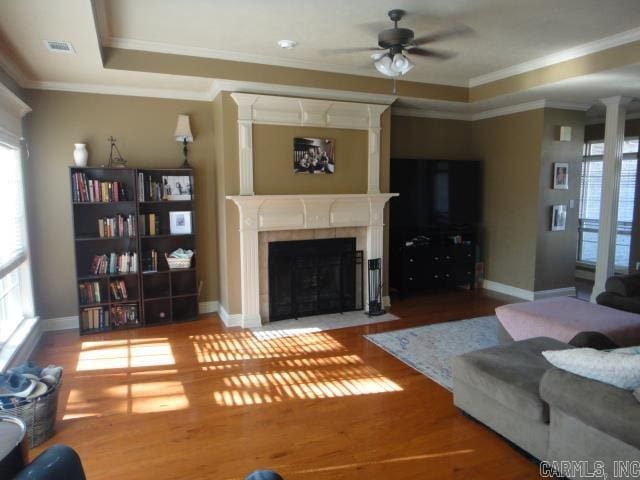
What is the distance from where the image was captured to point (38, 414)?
2625 mm

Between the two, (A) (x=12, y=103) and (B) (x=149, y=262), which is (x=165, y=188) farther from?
(A) (x=12, y=103)

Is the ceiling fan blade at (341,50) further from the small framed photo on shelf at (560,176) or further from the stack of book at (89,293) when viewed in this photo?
the stack of book at (89,293)

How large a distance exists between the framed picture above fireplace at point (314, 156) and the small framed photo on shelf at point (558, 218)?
3035mm

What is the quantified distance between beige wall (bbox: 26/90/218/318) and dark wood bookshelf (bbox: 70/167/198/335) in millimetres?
170

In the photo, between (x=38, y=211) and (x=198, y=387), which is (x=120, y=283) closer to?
(x=38, y=211)

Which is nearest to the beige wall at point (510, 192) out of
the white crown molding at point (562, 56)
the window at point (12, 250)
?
the white crown molding at point (562, 56)

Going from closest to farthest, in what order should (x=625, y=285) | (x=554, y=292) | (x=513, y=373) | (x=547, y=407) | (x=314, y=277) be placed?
(x=547, y=407)
(x=513, y=373)
(x=625, y=285)
(x=314, y=277)
(x=554, y=292)

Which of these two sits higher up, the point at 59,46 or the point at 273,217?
the point at 59,46

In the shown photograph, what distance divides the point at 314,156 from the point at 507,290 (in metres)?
3.37

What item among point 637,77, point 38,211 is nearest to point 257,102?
point 38,211

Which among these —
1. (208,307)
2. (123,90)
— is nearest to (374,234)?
(208,307)

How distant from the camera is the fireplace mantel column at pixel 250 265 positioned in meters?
4.68

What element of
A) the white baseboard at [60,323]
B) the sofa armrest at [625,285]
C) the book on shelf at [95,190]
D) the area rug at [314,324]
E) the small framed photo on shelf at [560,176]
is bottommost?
the area rug at [314,324]

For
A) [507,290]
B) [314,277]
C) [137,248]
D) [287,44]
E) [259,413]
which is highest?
[287,44]
